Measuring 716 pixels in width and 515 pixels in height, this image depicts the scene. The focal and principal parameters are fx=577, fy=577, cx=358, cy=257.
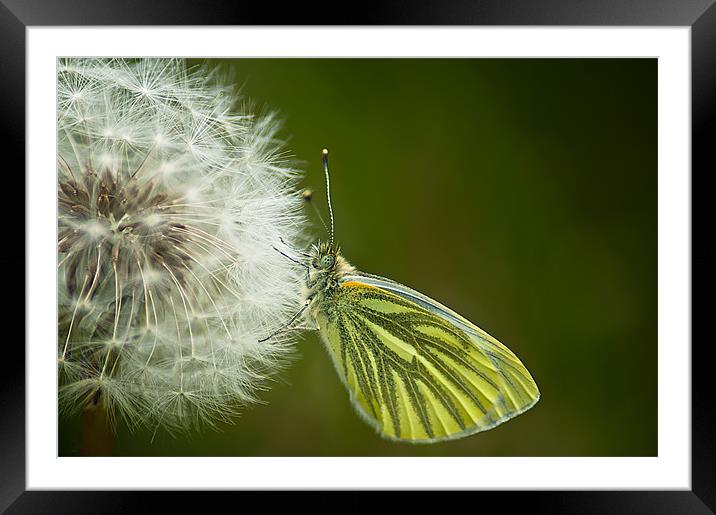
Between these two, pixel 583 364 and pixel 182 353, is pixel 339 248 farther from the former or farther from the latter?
pixel 583 364

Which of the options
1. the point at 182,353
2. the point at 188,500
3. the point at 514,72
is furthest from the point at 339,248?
the point at 514,72

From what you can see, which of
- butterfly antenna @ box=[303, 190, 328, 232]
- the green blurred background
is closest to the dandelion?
→ butterfly antenna @ box=[303, 190, 328, 232]

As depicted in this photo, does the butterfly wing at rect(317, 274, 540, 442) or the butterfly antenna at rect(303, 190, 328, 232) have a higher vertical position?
the butterfly antenna at rect(303, 190, 328, 232)

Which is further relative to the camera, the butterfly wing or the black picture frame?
the butterfly wing

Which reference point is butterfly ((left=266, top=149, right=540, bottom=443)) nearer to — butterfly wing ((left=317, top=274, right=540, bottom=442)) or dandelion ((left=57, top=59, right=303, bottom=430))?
butterfly wing ((left=317, top=274, right=540, bottom=442))
